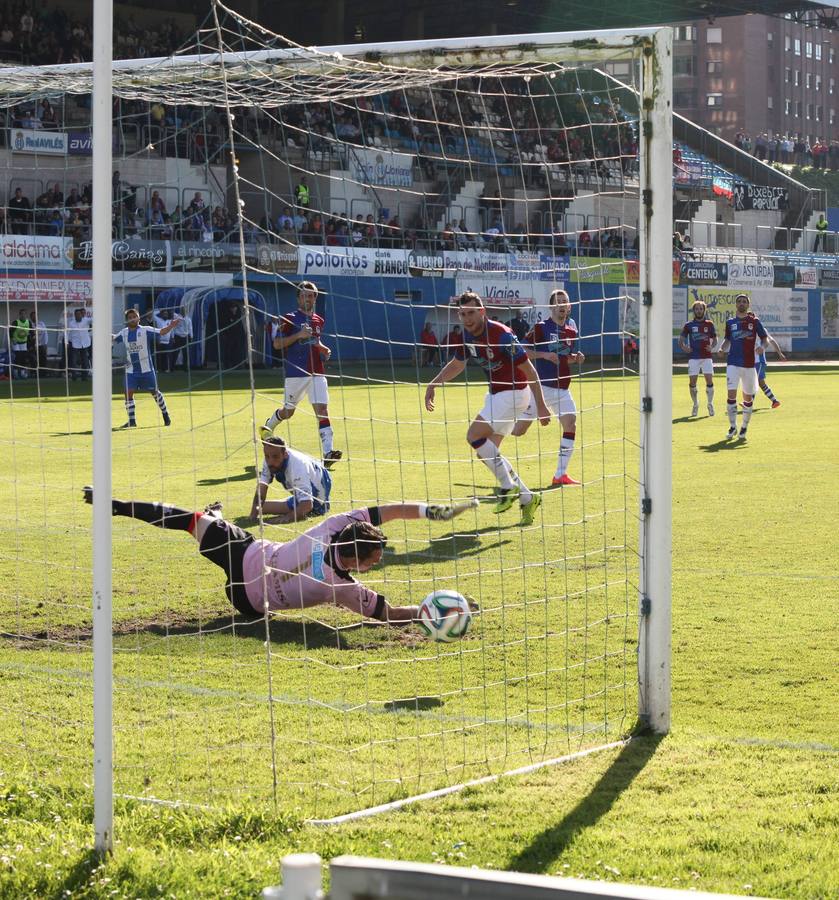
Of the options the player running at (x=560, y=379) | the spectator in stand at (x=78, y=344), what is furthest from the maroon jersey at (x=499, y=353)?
the spectator in stand at (x=78, y=344)

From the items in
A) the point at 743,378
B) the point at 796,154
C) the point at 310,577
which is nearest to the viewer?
the point at 310,577

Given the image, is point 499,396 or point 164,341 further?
point 164,341

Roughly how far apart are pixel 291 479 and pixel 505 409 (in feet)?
7.84

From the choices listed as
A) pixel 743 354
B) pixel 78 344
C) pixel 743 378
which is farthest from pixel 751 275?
pixel 743 378

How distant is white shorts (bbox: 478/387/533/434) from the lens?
11.8m

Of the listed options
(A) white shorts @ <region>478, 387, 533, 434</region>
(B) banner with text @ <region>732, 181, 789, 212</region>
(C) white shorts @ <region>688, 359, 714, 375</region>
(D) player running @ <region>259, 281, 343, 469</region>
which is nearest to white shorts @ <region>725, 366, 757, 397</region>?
(C) white shorts @ <region>688, 359, 714, 375</region>

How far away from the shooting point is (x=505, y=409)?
39.2 feet

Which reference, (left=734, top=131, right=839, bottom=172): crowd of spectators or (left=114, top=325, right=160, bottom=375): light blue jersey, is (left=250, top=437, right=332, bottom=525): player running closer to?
(left=114, top=325, right=160, bottom=375): light blue jersey

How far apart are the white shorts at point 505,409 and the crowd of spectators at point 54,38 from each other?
97.8ft

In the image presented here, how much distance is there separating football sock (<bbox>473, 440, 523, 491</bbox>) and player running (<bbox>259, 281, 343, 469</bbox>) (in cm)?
Result: 232

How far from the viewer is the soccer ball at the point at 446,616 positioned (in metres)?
6.80

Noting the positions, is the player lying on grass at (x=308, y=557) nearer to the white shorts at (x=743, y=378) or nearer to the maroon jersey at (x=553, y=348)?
the maroon jersey at (x=553, y=348)

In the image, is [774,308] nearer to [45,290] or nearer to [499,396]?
[45,290]

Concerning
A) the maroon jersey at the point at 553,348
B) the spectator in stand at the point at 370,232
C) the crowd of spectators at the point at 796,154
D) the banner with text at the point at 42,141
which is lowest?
the maroon jersey at the point at 553,348
